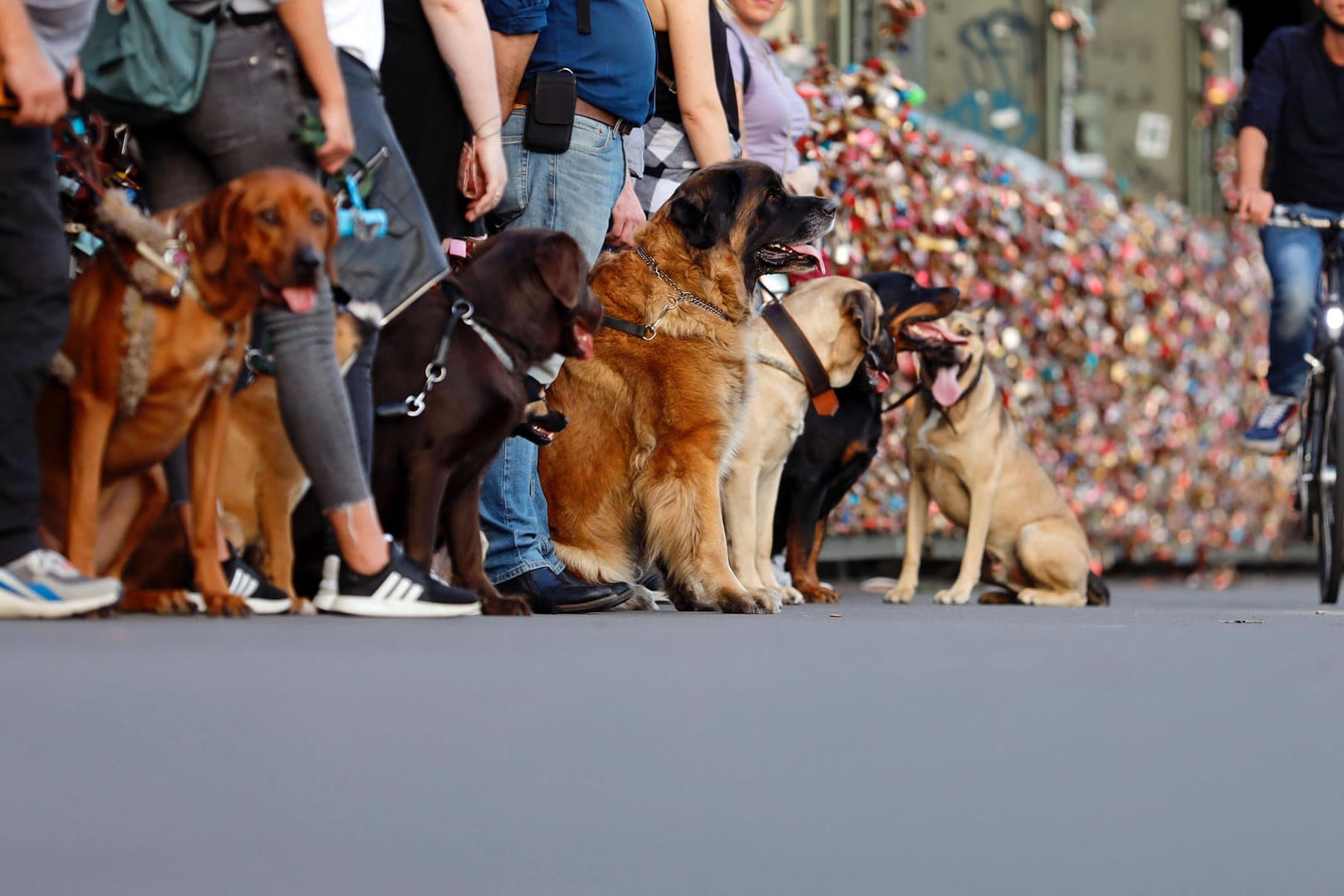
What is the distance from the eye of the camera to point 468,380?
3.99 metres

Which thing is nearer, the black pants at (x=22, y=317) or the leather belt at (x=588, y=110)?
the black pants at (x=22, y=317)

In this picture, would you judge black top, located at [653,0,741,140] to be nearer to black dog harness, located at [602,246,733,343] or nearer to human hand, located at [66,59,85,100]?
black dog harness, located at [602,246,733,343]

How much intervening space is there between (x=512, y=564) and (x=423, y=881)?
209cm

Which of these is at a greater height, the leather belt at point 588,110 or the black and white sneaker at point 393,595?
the leather belt at point 588,110

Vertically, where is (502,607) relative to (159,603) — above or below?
below

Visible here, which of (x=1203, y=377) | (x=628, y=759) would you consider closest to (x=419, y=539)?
(x=628, y=759)

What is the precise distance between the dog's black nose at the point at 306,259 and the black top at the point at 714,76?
96.4 inches

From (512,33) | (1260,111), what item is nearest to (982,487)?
(1260,111)

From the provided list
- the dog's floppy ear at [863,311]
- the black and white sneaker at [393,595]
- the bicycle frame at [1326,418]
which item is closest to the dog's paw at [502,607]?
the black and white sneaker at [393,595]

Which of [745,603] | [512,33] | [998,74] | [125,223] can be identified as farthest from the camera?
[998,74]

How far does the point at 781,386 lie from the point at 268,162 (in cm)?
270

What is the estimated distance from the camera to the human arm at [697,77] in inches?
207

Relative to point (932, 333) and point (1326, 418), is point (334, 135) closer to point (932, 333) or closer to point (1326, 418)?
point (932, 333)

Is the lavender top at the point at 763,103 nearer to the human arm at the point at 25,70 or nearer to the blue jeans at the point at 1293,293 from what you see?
the blue jeans at the point at 1293,293
